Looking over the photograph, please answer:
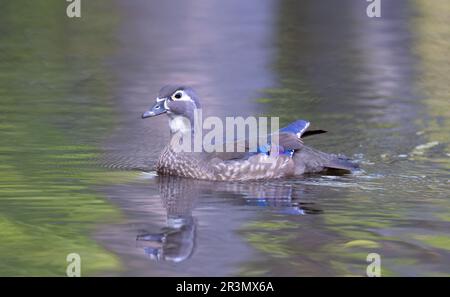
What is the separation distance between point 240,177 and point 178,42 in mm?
10175

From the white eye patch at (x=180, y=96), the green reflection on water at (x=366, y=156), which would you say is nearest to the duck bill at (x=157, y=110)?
the white eye patch at (x=180, y=96)

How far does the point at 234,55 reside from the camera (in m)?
20.3

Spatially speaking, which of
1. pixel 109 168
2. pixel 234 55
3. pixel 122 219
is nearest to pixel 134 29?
pixel 234 55

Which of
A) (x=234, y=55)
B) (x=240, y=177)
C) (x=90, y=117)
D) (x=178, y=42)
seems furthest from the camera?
(x=178, y=42)

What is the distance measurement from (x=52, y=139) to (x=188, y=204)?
296cm

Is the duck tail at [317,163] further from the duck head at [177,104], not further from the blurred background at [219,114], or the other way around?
the duck head at [177,104]

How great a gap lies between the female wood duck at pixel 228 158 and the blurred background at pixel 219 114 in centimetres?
19

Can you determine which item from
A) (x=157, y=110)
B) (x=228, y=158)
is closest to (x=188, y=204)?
(x=228, y=158)

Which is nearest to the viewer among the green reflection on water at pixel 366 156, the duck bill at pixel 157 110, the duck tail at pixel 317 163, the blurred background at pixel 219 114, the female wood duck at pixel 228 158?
the green reflection on water at pixel 366 156

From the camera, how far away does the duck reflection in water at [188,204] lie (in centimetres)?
930

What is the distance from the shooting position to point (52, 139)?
43.6 ft

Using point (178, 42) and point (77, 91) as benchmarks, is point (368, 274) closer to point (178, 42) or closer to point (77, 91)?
point (77, 91)

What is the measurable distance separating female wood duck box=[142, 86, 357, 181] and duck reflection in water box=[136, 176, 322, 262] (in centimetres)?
14

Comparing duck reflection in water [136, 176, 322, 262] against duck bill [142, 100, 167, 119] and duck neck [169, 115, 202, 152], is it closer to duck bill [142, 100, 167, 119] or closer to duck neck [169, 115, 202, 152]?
duck neck [169, 115, 202, 152]
